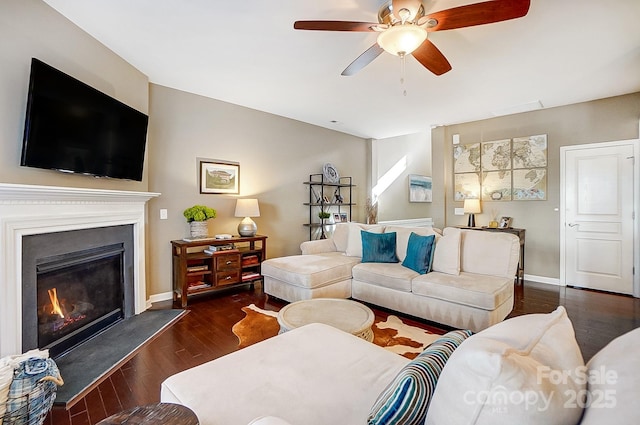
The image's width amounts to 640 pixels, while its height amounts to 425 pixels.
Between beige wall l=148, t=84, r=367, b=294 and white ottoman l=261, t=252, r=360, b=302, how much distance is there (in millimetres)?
1100

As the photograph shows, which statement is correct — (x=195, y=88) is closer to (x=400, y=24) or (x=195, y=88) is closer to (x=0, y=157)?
(x=0, y=157)

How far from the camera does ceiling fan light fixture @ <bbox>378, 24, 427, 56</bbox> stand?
1975 millimetres

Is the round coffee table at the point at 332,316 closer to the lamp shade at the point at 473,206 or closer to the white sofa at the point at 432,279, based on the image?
the white sofa at the point at 432,279

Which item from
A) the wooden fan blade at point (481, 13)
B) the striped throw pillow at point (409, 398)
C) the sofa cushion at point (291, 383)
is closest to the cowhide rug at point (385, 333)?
the sofa cushion at point (291, 383)

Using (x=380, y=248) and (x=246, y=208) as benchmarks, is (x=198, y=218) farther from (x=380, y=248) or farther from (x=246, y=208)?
(x=380, y=248)

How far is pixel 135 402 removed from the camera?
1.79 meters

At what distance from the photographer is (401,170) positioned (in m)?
7.05

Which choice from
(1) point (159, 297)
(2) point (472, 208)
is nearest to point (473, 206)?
(2) point (472, 208)

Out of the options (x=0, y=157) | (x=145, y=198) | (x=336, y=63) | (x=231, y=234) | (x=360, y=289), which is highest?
(x=336, y=63)

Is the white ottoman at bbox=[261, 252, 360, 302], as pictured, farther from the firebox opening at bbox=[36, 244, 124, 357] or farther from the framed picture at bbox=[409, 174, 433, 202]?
the framed picture at bbox=[409, 174, 433, 202]

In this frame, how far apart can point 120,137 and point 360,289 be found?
2.92m

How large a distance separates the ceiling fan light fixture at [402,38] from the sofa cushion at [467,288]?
2026mm

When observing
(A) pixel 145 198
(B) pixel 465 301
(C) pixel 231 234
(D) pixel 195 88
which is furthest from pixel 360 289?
(D) pixel 195 88

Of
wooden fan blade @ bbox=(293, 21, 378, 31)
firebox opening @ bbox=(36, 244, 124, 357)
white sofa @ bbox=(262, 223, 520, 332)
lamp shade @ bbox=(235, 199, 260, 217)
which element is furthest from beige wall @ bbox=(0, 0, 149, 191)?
white sofa @ bbox=(262, 223, 520, 332)
